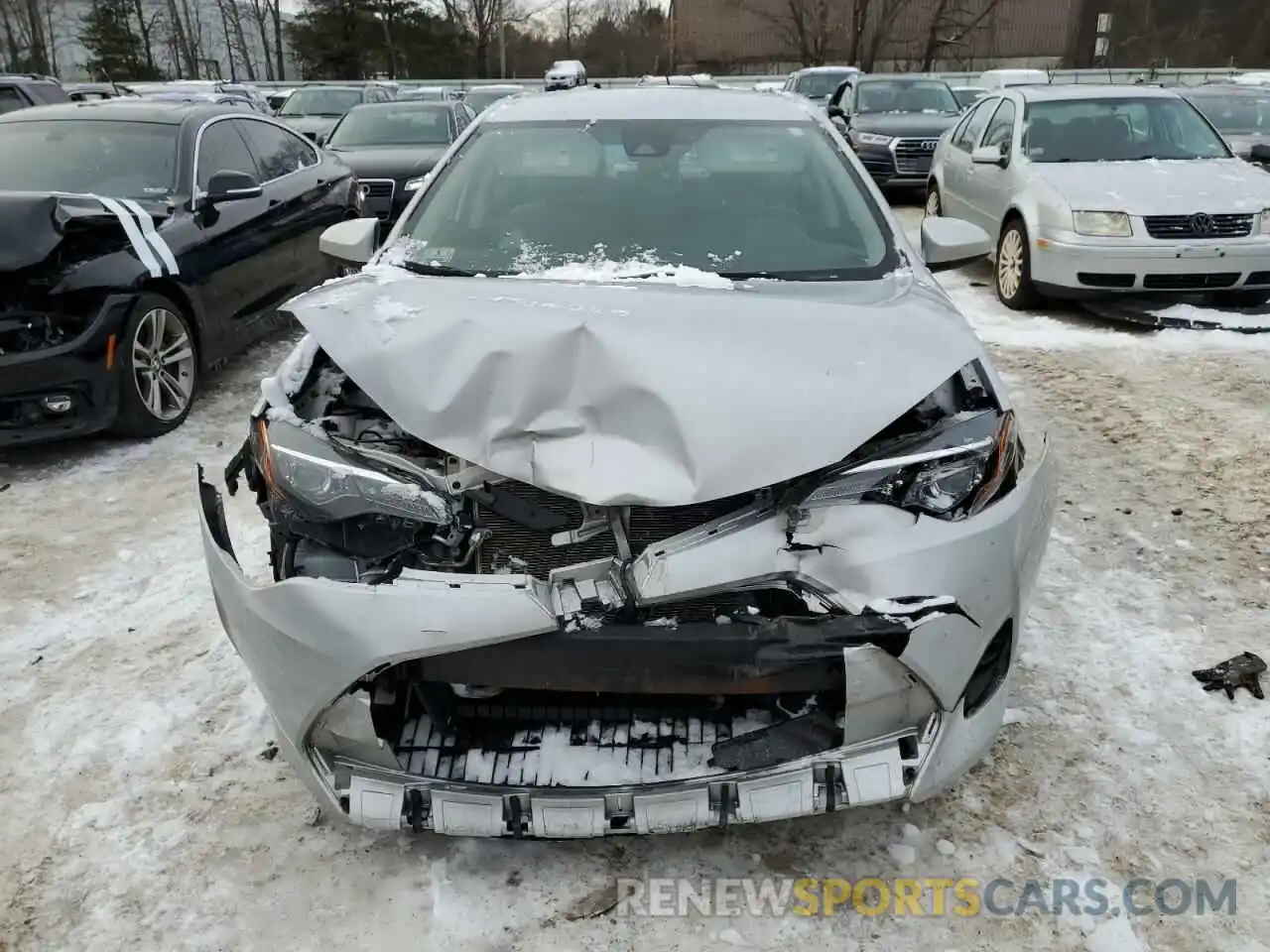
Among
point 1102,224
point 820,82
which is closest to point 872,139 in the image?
point 820,82

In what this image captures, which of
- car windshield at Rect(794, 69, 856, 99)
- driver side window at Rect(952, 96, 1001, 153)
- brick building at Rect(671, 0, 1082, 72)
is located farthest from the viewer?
brick building at Rect(671, 0, 1082, 72)

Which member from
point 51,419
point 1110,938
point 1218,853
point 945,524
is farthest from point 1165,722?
point 51,419

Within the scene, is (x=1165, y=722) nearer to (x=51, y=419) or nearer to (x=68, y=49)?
(x=51, y=419)

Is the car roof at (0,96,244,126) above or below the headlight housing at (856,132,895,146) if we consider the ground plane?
above

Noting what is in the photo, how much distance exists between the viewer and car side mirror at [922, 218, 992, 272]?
12.3 ft

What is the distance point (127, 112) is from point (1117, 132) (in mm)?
7396

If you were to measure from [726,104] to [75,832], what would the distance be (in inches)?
135

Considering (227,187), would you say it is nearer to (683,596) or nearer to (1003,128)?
(683,596)

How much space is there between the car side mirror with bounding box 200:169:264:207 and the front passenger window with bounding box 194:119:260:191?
141mm

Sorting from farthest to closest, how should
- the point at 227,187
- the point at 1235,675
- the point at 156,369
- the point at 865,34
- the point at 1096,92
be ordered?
the point at 865,34, the point at 1096,92, the point at 227,187, the point at 156,369, the point at 1235,675

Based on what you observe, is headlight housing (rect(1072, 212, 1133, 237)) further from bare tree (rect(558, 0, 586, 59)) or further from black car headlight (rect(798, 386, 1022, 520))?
bare tree (rect(558, 0, 586, 59))

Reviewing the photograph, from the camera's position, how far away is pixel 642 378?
2.23 m

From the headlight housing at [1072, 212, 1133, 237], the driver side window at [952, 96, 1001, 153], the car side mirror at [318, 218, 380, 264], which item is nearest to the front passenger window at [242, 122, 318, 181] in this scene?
the car side mirror at [318, 218, 380, 264]

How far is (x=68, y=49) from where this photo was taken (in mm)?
47562
